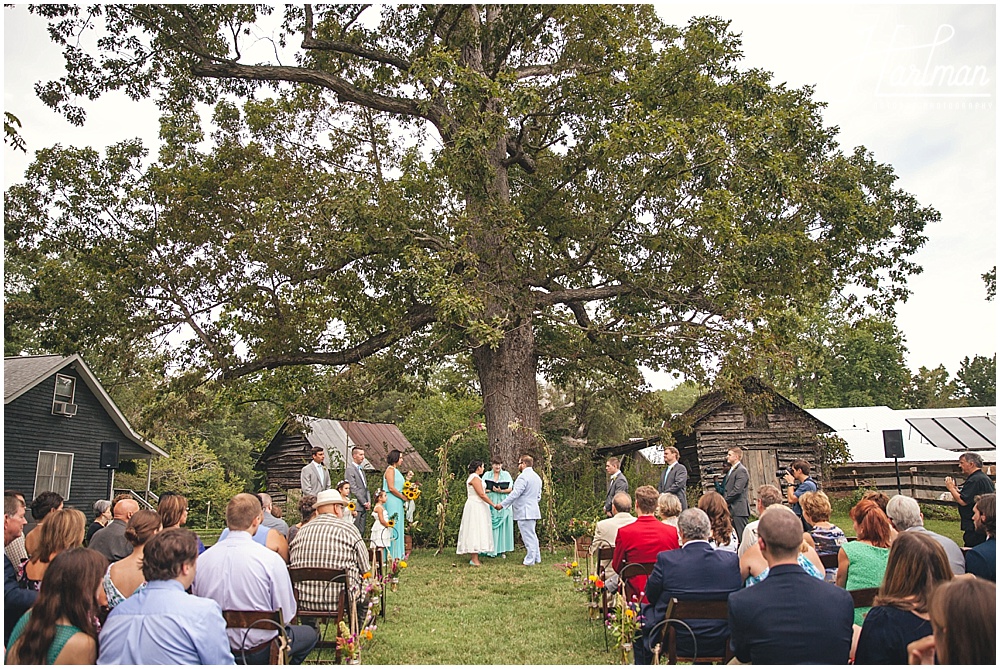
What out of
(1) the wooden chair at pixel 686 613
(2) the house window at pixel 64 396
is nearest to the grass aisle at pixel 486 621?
(1) the wooden chair at pixel 686 613

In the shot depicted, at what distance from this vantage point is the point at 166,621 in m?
3.84

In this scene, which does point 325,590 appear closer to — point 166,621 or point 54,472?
point 166,621

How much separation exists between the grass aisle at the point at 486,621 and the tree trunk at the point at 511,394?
3894 mm

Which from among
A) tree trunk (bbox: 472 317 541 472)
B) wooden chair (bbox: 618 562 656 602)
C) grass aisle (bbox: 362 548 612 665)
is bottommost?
grass aisle (bbox: 362 548 612 665)

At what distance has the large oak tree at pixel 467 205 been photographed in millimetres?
13914

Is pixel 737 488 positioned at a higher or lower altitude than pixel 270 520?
higher

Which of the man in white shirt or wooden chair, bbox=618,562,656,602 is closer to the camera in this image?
wooden chair, bbox=618,562,656,602

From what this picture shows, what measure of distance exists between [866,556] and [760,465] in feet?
52.0

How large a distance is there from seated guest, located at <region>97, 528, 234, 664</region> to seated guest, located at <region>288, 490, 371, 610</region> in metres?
2.21

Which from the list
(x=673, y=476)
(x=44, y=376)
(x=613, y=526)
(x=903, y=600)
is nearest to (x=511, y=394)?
(x=673, y=476)

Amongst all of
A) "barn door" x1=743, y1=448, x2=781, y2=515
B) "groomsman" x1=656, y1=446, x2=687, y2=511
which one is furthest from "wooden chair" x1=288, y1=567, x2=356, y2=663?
"barn door" x1=743, y1=448, x2=781, y2=515

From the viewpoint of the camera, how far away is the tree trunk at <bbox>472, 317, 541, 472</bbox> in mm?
15391

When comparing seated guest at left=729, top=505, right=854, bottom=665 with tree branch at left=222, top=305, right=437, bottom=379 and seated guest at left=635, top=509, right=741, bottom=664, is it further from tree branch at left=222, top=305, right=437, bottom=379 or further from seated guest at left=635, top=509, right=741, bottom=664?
tree branch at left=222, top=305, right=437, bottom=379

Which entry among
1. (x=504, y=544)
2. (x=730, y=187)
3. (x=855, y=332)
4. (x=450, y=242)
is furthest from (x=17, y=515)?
(x=855, y=332)
